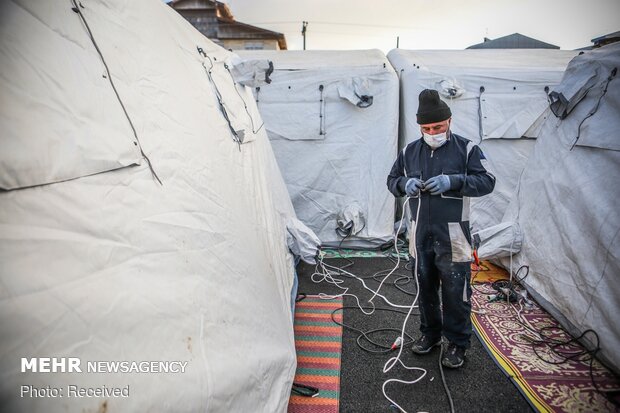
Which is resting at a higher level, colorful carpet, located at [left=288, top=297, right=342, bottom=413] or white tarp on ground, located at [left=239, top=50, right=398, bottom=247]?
white tarp on ground, located at [left=239, top=50, right=398, bottom=247]

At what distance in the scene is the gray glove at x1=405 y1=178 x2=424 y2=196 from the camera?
7.21ft

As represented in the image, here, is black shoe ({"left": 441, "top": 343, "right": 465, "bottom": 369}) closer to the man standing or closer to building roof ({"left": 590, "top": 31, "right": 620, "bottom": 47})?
the man standing

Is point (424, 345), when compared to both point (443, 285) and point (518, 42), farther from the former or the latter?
point (518, 42)

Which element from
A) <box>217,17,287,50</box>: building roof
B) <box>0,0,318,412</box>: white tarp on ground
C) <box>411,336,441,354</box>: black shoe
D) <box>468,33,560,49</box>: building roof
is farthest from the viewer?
<box>217,17,287,50</box>: building roof

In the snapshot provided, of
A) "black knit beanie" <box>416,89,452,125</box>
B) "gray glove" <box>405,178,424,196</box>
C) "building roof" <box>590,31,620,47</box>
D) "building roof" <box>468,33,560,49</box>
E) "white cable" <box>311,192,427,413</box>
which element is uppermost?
"building roof" <box>468,33,560,49</box>

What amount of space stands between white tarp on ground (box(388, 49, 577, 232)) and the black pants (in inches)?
97.7

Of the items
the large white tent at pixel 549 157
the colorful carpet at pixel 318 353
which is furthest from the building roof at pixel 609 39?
the colorful carpet at pixel 318 353

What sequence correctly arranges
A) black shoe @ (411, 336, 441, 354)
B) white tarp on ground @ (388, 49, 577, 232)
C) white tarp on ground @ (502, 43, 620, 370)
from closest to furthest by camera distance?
1. white tarp on ground @ (502, 43, 620, 370)
2. black shoe @ (411, 336, 441, 354)
3. white tarp on ground @ (388, 49, 577, 232)

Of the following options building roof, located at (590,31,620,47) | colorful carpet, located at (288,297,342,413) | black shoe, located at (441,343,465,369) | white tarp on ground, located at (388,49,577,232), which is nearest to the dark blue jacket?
black shoe, located at (441,343,465,369)

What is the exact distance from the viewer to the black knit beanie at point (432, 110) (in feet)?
7.02

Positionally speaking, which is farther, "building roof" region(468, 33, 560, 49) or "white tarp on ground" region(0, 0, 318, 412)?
"building roof" region(468, 33, 560, 49)

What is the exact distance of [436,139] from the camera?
220 cm

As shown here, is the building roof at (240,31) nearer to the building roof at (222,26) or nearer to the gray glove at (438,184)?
the building roof at (222,26)

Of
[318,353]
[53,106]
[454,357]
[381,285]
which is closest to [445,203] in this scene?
[454,357]
